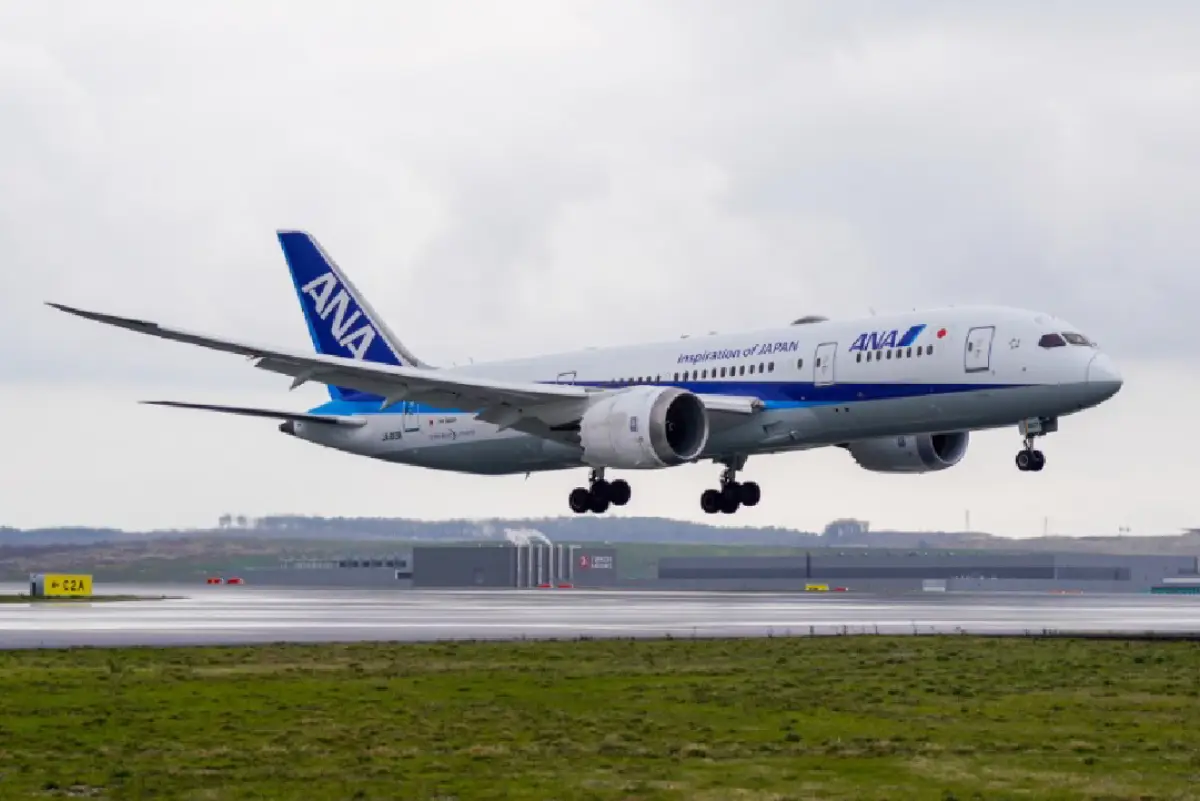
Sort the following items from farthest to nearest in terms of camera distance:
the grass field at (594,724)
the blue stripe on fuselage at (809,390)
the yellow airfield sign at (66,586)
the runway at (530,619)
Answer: the yellow airfield sign at (66,586), the blue stripe on fuselage at (809,390), the runway at (530,619), the grass field at (594,724)

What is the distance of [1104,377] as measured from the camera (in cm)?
5016

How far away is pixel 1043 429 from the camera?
52.2 meters

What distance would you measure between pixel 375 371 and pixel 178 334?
24.0 ft

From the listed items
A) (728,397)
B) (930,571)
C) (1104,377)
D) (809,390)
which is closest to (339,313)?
(728,397)

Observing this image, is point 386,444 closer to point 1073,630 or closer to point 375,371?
point 375,371

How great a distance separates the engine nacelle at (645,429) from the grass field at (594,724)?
69.5ft

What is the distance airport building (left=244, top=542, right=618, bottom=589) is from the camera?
116125 mm

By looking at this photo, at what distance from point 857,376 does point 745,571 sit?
317 ft

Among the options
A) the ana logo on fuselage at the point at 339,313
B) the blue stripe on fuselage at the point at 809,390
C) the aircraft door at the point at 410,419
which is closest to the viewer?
the blue stripe on fuselage at the point at 809,390

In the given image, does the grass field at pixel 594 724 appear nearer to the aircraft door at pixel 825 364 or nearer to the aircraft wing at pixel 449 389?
the aircraft door at pixel 825 364

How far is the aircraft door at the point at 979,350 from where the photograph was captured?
51.3 meters

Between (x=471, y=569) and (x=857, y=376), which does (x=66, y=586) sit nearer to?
(x=857, y=376)

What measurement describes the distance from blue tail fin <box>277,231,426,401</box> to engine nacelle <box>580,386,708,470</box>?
17.0m

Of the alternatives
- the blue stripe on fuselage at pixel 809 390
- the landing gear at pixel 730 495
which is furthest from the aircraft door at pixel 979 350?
the landing gear at pixel 730 495
